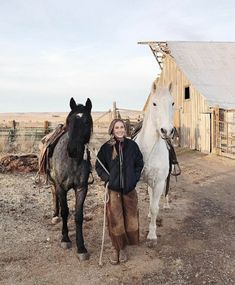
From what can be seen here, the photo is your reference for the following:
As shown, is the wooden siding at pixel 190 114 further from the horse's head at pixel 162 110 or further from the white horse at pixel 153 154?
the horse's head at pixel 162 110

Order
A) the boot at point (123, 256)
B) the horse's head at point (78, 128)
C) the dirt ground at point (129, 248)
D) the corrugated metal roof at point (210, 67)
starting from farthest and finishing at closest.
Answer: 1. the corrugated metal roof at point (210, 67)
2. the boot at point (123, 256)
3. the horse's head at point (78, 128)
4. the dirt ground at point (129, 248)

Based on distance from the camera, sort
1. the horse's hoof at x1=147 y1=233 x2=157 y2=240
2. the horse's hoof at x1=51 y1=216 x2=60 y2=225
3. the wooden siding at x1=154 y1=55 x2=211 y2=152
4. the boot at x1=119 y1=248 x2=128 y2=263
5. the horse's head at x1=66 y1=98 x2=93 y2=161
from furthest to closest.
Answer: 1. the wooden siding at x1=154 y1=55 x2=211 y2=152
2. the horse's hoof at x1=51 y1=216 x2=60 y2=225
3. the horse's hoof at x1=147 y1=233 x2=157 y2=240
4. the boot at x1=119 y1=248 x2=128 y2=263
5. the horse's head at x1=66 y1=98 x2=93 y2=161

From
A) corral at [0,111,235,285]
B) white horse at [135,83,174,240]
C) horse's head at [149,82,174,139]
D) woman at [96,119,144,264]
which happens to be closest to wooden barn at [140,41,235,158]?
corral at [0,111,235,285]

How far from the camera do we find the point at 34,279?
388 centimetres

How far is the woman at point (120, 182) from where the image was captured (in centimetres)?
425

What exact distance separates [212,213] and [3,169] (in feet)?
21.1

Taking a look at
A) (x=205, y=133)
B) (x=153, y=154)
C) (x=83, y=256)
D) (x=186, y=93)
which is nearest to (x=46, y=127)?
(x=205, y=133)

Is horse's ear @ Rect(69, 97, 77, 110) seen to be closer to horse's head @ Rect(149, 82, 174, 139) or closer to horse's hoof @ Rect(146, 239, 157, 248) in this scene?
horse's head @ Rect(149, 82, 174, 139)

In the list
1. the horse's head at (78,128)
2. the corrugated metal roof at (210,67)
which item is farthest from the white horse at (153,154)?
the corrugated metal roof at (210,67)

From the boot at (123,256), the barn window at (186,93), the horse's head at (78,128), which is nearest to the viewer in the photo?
the horse's head at (78,128)

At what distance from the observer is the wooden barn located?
15570mm

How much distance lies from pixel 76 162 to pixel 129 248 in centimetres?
143

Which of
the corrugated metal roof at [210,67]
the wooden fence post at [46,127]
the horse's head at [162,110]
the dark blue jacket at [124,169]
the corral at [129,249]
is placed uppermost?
the corrugated metal roof at [210,67]

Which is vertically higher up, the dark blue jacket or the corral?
the dark blue jacket
